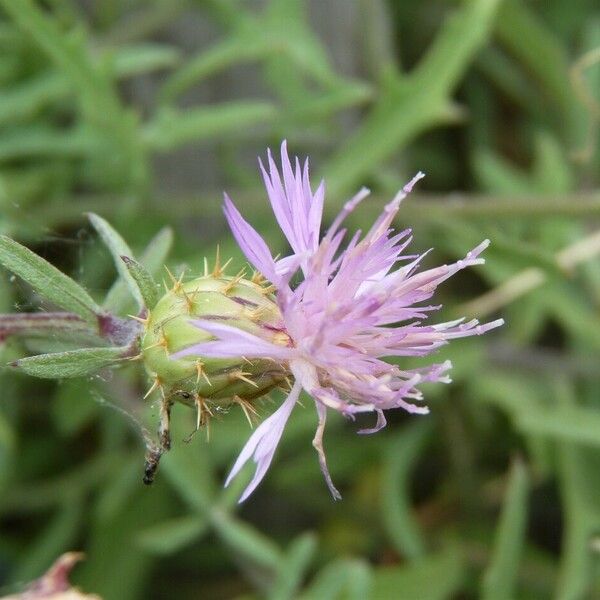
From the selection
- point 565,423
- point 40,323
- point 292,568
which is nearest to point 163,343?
point 40,323

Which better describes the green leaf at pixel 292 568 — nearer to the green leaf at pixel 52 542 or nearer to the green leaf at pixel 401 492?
the green leaf at pixel 401 492

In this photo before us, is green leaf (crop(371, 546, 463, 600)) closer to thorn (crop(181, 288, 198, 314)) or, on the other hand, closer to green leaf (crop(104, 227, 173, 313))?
green leaf (crop(104, 227, 173, 313))

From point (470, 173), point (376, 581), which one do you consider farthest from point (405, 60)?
point (376, 581)

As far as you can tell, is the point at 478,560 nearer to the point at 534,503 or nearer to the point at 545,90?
the point at 534,503

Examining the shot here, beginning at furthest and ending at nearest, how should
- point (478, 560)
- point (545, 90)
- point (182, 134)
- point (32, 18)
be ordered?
1. point (545, 90)
2. point (478, 560)
3. point (182, 134)
4. point (32, 18)

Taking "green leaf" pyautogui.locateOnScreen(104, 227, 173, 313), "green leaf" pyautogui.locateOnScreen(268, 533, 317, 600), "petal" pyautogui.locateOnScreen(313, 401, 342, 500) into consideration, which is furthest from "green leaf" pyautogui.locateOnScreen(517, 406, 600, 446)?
"petal" pyautogui.locateOnScreen(313, 401, 342, 500)

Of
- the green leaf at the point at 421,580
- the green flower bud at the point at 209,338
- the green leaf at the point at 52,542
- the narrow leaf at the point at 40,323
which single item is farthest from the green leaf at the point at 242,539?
the green flower bud at the point at 209,338
